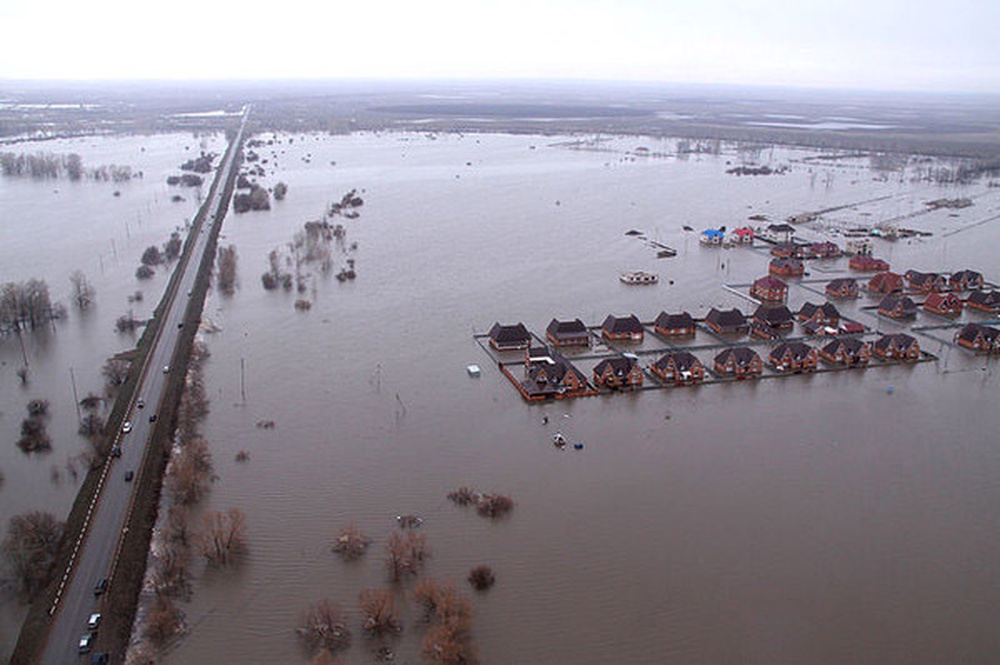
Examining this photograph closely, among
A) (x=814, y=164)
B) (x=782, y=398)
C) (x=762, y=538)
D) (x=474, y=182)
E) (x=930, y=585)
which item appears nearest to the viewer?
(x=930, y=585)

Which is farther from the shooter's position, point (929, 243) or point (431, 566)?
point (929, 243)

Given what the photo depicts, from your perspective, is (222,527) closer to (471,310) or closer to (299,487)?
(299,487)

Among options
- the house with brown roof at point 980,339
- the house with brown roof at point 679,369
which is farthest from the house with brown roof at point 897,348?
the house with brown roof at point 679,369

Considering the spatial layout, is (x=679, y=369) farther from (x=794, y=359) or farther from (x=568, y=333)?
(x=568, y=333)

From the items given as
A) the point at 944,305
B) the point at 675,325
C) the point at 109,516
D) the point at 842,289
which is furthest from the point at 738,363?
the point at 109,516

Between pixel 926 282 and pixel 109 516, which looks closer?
pixel 109 516

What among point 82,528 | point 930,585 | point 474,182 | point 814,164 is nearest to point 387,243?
point 474,182

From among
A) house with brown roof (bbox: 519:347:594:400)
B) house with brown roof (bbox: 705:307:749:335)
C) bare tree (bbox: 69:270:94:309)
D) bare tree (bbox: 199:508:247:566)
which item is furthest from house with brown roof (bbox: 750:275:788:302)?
bare tree (bbox: 69:270:94:309)
